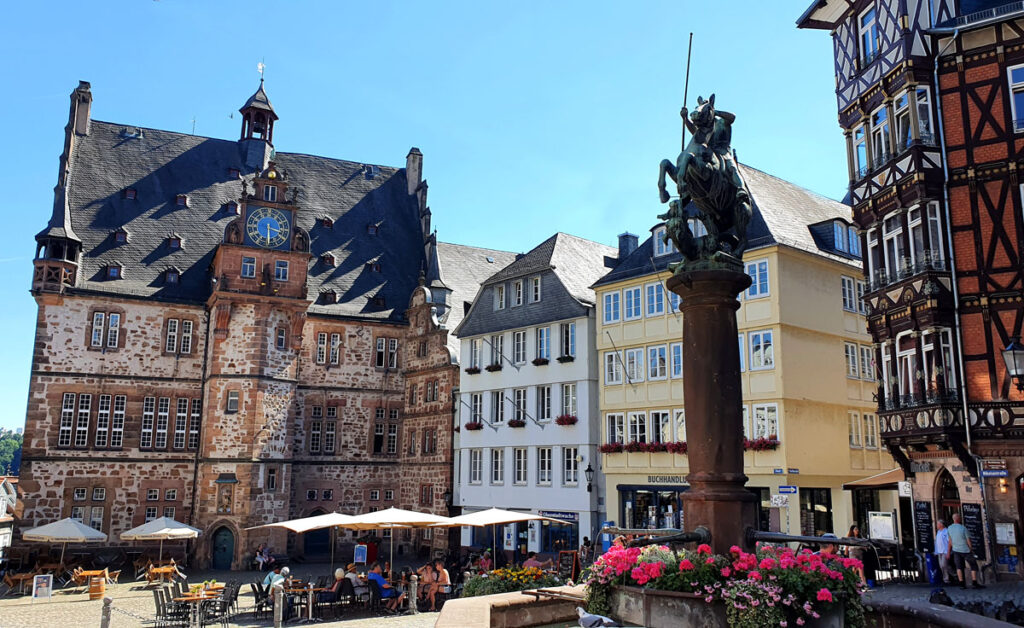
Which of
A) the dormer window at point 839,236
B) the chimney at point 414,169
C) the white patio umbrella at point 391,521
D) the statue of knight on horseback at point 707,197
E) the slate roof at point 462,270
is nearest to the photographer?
the statue of knight on horseback at point 707,197

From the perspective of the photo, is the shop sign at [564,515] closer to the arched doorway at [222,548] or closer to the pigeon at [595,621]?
the arched doorway at [222,548]

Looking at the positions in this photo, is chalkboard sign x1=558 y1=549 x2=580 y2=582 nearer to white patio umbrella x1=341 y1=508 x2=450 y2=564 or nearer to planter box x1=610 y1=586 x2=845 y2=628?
white patio umbrella x1=341 y1=508 x2=450 y2=564

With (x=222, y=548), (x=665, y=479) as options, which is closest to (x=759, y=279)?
(x=665, y=479)

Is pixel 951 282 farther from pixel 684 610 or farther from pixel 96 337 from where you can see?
pixel 96 337

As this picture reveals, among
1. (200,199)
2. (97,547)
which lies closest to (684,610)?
(97,547)

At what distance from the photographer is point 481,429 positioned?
36.3 metres

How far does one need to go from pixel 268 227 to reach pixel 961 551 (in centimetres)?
3019

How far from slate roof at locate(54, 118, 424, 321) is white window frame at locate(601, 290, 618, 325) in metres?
15.0

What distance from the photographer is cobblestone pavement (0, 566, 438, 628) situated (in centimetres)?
1848

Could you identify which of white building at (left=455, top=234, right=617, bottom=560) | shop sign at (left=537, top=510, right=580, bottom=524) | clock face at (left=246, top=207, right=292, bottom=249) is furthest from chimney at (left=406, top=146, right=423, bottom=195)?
shop sign at (left=537, top=510, right=580, bottom=524)

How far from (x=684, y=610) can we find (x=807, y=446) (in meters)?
19.3

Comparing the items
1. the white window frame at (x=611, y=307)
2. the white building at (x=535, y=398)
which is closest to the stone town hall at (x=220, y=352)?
the white building at (x=535, y=398)

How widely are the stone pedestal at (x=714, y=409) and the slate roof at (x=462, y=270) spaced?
30.5 meters

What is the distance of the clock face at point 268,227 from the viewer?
126 ft
